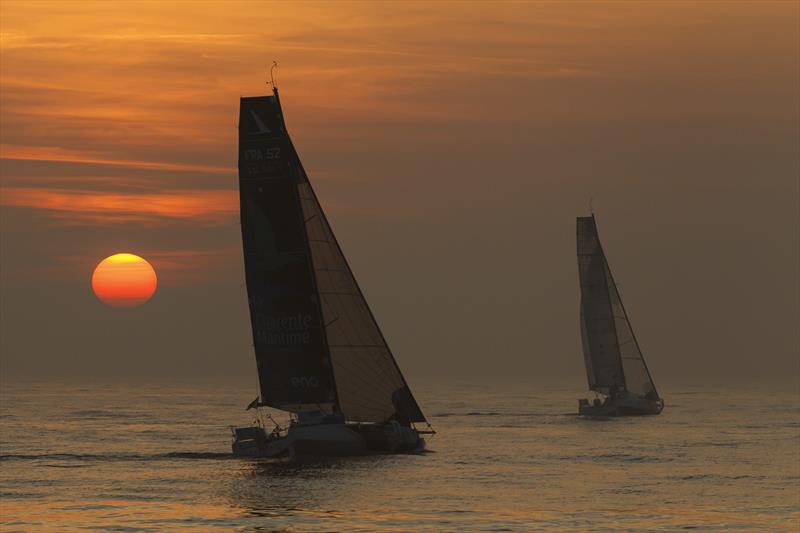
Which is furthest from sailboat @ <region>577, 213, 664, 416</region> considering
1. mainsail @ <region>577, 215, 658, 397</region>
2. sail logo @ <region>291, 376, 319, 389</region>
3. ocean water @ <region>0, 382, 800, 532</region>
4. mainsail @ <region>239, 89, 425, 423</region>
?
sail logo @ <region>291, 376, 319, 389</region>

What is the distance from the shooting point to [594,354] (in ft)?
A: 429

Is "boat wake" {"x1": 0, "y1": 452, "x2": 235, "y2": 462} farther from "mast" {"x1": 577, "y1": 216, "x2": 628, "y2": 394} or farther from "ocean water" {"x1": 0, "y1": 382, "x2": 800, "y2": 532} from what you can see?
"mast" {"x1": 577, "y1": 216, "x2": 628, "y2": 394}

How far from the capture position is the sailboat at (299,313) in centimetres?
7525

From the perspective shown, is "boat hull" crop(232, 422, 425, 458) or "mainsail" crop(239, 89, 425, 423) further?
Answer: "mainsail" crop(239, 89, 425, 423)

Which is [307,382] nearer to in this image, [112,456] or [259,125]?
[259,125]

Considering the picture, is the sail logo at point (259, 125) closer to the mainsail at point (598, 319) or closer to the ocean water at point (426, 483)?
the ocean water at point (426, 483)

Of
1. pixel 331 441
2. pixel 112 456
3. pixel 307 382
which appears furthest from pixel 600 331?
pixel 331 441

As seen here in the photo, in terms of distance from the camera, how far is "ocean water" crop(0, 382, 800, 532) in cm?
5562

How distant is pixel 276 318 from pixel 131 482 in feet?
37.5

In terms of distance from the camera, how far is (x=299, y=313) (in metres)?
76.4

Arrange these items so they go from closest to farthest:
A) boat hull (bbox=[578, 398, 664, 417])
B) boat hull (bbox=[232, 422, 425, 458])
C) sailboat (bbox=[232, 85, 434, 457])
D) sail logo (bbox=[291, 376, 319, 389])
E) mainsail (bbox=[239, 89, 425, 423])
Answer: boat hull (bbox=[232, 422, 425, 458]) < sailboat (bbox=[232, 85, 434, 457]) < mainsail (bbox=[239, 89, 425, 423]) < sail logo (bbox=[291, 376, 319, 389]) < boat hull (bbox=[578, 398, 664, 417])

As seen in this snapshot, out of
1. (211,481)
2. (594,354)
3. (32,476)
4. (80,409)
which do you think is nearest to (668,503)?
(211,481)

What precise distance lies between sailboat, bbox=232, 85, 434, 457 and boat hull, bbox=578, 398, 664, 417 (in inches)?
2236

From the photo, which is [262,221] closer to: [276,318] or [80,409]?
[276,318]
